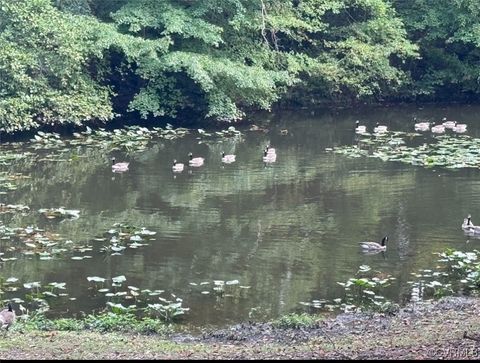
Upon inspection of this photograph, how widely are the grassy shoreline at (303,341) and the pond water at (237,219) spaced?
1121 mm

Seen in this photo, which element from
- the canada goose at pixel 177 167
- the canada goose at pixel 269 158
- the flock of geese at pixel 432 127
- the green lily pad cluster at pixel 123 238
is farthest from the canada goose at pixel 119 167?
the flock of geese at pixel 432 127

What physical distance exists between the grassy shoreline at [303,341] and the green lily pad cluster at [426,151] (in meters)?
11.9

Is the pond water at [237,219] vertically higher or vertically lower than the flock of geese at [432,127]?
lower

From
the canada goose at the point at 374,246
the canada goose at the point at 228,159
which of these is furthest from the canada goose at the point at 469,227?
the canada goose at the point at 228,159

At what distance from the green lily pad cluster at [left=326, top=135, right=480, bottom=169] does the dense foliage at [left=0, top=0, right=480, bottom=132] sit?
544 centimetres

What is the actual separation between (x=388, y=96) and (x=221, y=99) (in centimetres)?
940

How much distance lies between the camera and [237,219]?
18828mm

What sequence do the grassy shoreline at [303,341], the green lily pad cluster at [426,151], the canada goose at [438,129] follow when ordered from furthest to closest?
the canada goose at [438,129] → the green lily pad cluster at [426,151] → the grassy shoreline at [303,341]

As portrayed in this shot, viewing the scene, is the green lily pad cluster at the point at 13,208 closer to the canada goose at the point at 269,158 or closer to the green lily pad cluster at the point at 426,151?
the canada goose at the point at 269,158

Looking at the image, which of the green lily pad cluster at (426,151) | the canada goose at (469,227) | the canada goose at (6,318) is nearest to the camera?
the canada goose at (6,318)

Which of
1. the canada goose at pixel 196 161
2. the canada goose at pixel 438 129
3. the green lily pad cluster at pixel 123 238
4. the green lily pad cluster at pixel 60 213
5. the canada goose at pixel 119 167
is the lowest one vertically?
the green lily pad cluster at pixel 123 238

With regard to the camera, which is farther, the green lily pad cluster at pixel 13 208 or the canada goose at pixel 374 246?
the green lily pad cluster at pixel 13 208

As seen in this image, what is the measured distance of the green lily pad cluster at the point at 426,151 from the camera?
24.4 m

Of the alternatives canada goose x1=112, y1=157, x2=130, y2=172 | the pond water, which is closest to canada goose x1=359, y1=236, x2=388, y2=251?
the pond water
